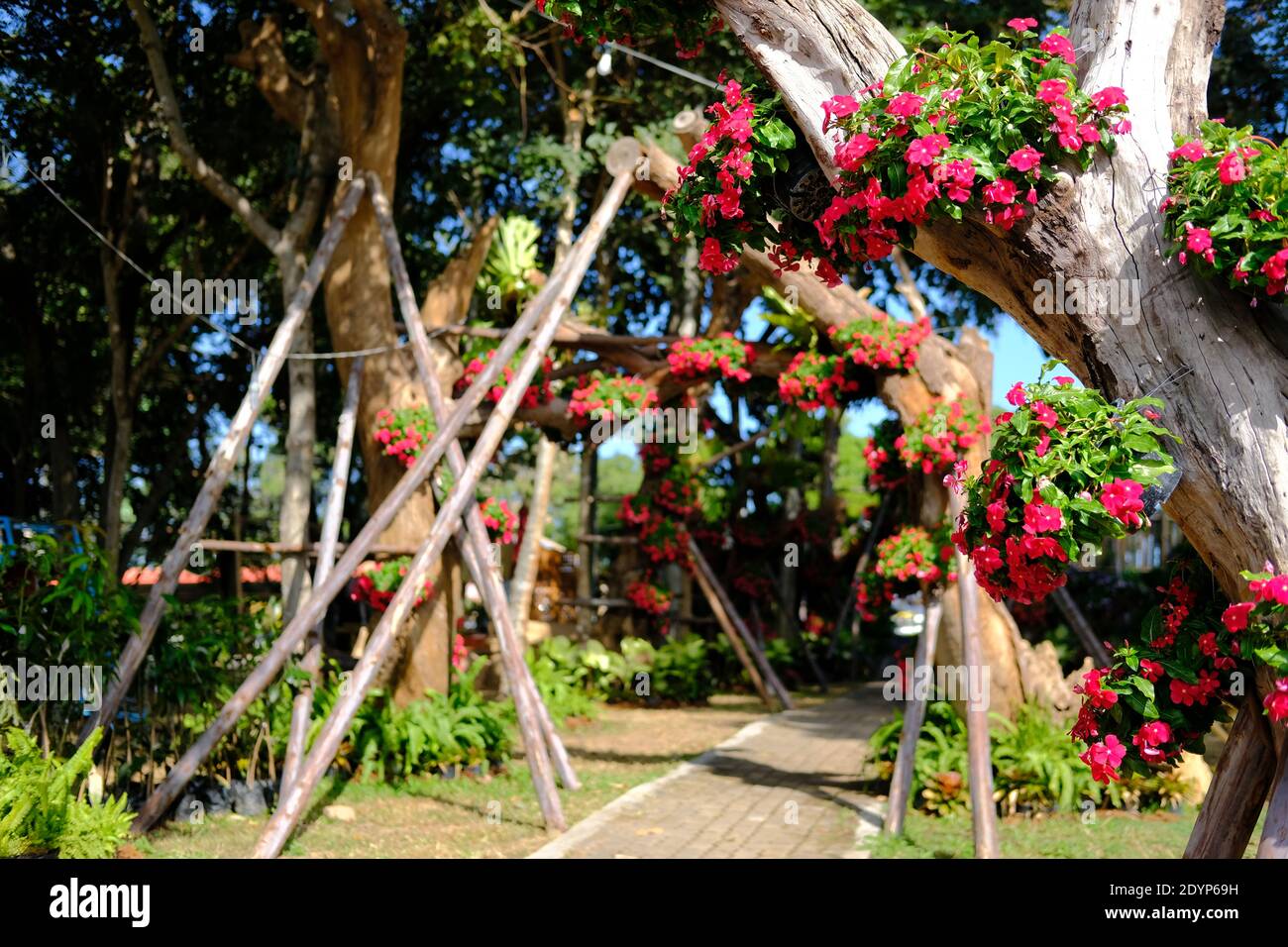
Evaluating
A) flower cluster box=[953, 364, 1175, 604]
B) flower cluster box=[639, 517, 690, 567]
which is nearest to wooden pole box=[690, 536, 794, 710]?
flower cluster box=[639, 517, 690, 567]

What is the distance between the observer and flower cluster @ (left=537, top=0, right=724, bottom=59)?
4598 mm

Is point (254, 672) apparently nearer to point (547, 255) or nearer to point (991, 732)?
point (991, 732)

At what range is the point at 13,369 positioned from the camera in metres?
17.2

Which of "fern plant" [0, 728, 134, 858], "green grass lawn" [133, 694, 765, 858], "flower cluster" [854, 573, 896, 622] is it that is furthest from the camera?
"flower cluster" [854, 573, 896, 622]

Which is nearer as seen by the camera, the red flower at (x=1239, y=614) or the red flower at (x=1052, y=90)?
the red flower at (x=1239, y=614)

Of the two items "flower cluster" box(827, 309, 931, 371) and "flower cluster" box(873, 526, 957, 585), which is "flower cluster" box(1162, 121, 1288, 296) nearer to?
"flower cluster" box(873, 526, 957, 585)

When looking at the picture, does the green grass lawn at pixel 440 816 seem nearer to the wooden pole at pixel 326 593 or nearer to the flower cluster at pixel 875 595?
the wooden pole at pixel 326 593

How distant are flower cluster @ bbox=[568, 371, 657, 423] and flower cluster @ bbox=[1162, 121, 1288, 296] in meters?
8.09

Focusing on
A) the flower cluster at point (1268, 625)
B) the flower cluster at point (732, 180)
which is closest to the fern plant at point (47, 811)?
the flower cluster at point (732, 180)

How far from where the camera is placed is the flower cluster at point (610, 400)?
37.3 feet

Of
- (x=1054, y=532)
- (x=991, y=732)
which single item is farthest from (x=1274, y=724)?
(x=991, y=732)

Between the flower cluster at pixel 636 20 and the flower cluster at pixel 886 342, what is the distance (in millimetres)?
5361

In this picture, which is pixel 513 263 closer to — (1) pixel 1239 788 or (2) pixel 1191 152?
(2) pixel 1191 152

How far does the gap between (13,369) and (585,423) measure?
10.5 m
